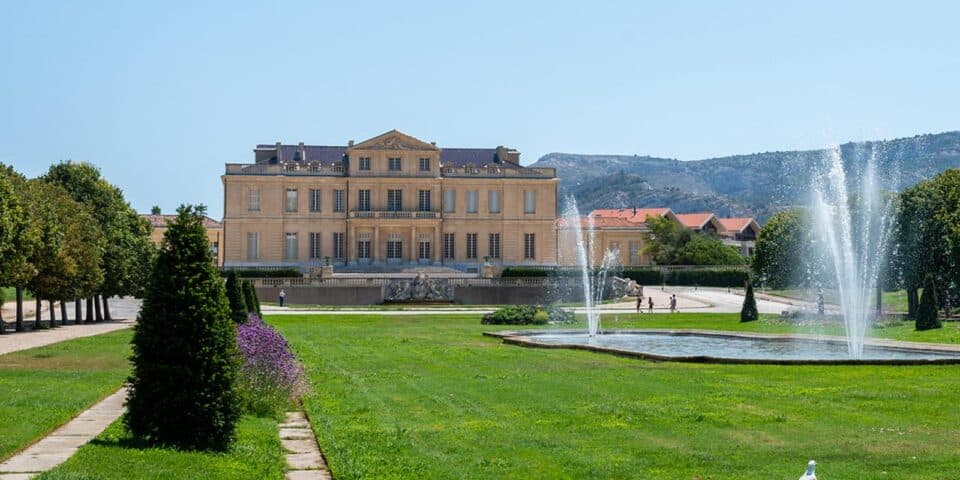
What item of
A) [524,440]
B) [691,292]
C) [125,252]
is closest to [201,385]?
[524,440]

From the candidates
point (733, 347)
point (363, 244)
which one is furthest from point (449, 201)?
point (733, 347)

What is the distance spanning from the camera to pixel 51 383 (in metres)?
20.0

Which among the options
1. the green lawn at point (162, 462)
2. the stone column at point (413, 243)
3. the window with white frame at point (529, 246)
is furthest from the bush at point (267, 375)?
the window with white frame at point (529, 246)

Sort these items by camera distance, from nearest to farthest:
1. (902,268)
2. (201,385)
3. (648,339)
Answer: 1. (201,385)
2. (648,339)
3. (902,268)

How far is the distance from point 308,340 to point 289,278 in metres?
37.7

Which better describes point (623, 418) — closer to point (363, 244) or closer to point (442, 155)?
point (363, 244)

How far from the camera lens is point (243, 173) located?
8625 cm

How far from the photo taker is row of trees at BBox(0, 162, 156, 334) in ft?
120

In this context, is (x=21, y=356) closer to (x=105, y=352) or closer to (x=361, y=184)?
(x=105, y=352)

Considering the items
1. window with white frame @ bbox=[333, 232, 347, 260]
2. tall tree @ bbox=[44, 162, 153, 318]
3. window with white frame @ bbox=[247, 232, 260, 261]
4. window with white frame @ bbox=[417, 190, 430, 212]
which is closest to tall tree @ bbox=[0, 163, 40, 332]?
tall tree @ bbox=[44, 162, 153, 318]

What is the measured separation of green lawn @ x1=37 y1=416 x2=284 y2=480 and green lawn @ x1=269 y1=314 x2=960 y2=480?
688mm

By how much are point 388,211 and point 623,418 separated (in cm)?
7264

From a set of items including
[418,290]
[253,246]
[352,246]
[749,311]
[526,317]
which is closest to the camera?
[526,317]

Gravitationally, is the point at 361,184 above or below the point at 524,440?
above
